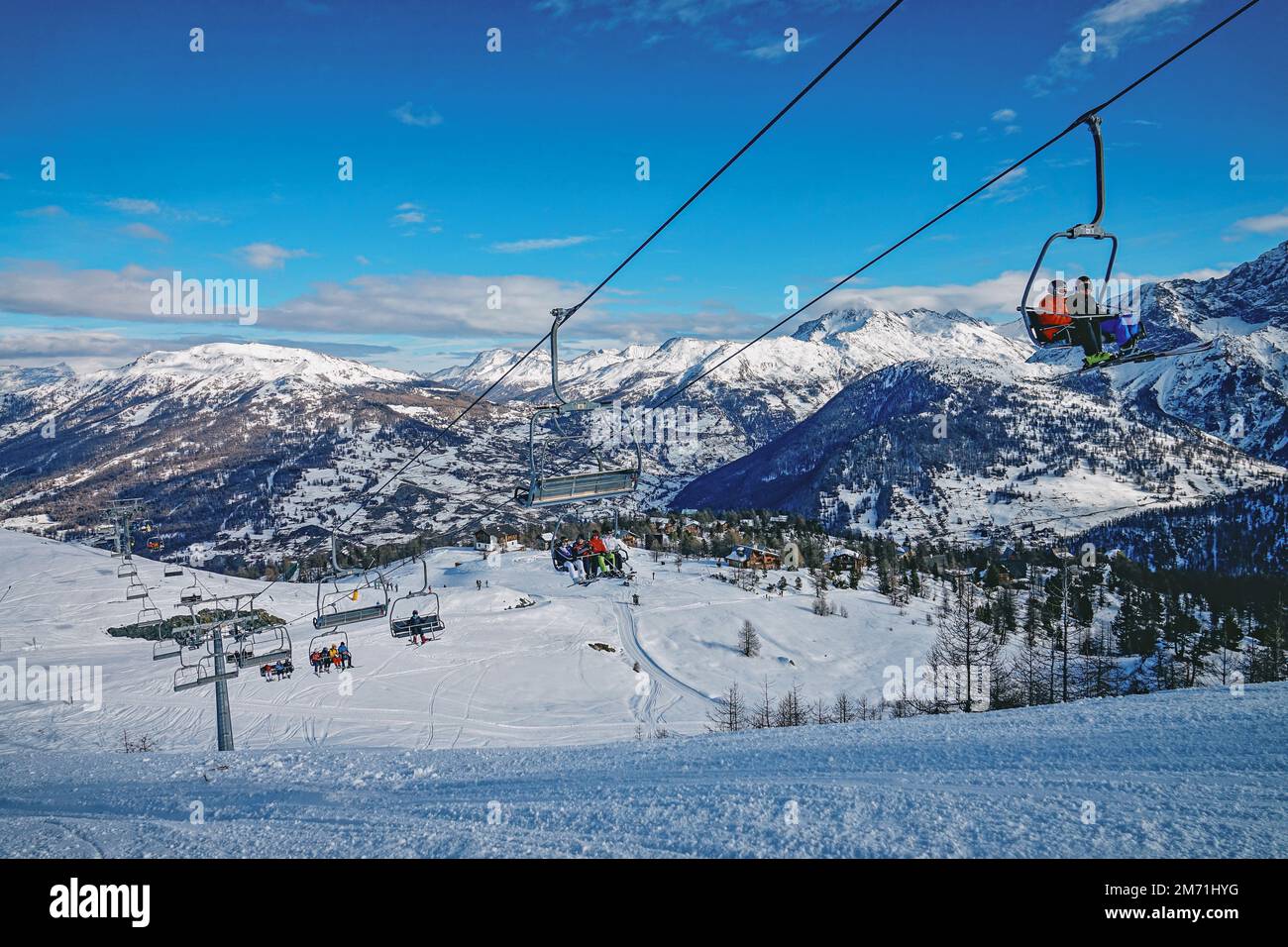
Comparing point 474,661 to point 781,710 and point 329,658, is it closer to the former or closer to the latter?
point 329,658

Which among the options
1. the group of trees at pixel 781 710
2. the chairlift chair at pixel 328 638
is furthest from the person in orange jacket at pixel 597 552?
the chairlift chair at pixel 328 638

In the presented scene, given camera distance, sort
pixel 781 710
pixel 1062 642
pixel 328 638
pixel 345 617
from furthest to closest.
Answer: pixel 328 638, pixel 1062 642, pixel 781 710, pixel 345 617

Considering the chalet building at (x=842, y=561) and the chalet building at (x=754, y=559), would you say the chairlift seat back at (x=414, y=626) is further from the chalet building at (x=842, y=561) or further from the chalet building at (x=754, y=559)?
the chalet building at (x=842, y=561)

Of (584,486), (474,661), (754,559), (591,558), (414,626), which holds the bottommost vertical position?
(474,661)

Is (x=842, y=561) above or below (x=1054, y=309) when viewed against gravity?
below

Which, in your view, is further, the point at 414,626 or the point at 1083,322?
the point at 414,626

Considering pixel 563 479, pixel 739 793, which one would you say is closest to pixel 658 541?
pixel 563 479
